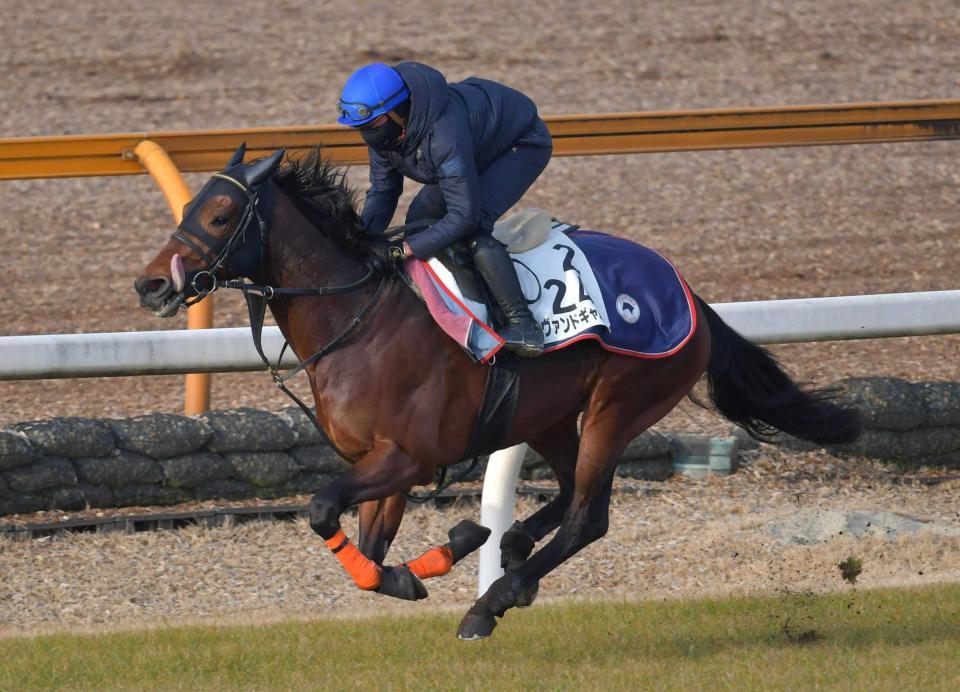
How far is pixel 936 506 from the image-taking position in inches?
302

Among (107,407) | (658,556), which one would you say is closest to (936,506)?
(658,556)

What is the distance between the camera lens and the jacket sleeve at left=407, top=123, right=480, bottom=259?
17.5 ft

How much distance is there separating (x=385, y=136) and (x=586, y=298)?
37.6 inches

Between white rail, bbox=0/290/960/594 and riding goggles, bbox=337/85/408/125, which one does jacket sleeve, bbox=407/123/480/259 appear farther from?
white rail, bbox=0/290/960/594

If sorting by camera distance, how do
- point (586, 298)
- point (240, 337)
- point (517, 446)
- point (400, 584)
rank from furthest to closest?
point (240, 337)
point (517, 446)
point (586, 298)
point (400, 584)

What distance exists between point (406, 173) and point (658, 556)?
7.99ft

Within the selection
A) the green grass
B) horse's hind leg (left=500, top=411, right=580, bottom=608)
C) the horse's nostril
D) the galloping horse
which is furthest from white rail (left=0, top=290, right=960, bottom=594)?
the horse's nostril

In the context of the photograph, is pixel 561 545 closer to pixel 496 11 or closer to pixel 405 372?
pixel 405 372

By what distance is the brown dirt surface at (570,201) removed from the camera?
6.89 meters

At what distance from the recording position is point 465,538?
5.59 meters

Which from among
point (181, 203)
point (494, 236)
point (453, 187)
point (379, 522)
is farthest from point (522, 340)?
point (181, 203)

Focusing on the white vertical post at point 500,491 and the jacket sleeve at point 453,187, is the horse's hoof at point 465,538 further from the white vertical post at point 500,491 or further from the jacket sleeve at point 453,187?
the jacket sleeve at point 453,187

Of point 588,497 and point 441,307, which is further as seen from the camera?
point 588,497

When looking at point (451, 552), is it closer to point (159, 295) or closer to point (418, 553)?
point (159, 295)
